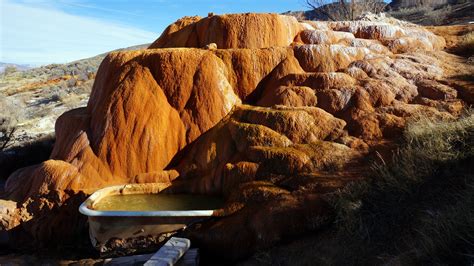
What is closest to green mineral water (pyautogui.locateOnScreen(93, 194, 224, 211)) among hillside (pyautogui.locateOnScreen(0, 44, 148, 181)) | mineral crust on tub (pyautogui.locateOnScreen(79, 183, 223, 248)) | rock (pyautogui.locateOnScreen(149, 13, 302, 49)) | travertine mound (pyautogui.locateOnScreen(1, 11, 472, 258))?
mineral crust on tub (pyautogui.locateOnScreen(79, 183, 223, 248))

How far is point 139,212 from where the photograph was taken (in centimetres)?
573

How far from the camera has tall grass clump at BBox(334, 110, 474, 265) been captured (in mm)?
3688

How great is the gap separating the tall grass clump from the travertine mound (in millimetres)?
641

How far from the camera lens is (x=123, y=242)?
6051 millimetres

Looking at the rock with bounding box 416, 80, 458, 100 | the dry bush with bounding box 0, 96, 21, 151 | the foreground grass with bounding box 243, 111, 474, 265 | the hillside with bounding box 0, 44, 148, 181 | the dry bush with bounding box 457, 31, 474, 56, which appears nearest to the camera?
the foreground grass with bounding box 243, 111, 474, 265

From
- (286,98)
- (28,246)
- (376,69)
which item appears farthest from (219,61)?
(28,246)

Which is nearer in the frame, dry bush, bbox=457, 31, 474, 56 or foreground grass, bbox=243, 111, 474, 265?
foreground grass, bbox=243, 111, 474, 265

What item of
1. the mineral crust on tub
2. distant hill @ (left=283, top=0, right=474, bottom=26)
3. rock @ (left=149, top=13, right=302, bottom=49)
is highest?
distant hill @ (left=283, top=0, right=474, bottom=26)

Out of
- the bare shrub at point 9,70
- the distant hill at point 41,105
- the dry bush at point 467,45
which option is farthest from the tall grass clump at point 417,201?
the bare shrub at point 9,70

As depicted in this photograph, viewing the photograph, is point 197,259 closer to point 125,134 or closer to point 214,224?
point 214,224

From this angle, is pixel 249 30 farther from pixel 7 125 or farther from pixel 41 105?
pixel 41 105

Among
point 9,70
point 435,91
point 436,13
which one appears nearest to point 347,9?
point 436,13

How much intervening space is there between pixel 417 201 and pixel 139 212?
3523 millimetres

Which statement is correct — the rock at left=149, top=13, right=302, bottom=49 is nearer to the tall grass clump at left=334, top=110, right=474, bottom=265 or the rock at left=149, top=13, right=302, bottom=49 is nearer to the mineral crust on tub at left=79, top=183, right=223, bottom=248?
the mineral crust on tub at left=79, top=183, right=223, bottom=248
